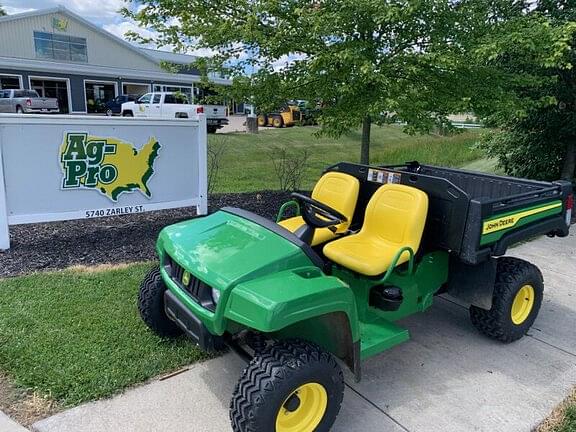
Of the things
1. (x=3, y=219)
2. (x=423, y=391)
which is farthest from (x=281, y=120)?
(x=423, y=391)

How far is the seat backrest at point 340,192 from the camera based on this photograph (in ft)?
12.5

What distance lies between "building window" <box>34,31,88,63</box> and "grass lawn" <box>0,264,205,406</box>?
103ft

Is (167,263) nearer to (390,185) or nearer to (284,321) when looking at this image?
(284,321)

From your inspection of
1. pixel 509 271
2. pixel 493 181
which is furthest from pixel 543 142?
pixel 509 271

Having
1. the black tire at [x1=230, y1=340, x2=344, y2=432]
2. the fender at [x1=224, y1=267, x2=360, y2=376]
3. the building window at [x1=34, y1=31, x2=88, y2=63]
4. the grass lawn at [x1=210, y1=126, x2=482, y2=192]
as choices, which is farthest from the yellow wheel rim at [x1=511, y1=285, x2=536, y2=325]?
the building window at [x1=34, y1=31, x2=88, y2=63]

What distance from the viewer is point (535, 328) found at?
12.5 ft

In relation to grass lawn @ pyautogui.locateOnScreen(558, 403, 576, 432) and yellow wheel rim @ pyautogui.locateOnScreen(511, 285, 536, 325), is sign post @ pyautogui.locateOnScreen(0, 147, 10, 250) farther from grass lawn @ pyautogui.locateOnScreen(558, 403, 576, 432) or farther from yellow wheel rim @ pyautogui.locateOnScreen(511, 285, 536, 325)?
grass lawn @ pyautogui.locateOnScreen(558, 403, 576, 432)

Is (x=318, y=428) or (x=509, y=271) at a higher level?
(x=509, y=271)

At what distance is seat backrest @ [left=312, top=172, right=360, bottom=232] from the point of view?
3797mm

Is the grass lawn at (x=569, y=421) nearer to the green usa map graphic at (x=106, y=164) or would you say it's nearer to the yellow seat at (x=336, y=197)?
the yellow seat at (x=336, y=197)

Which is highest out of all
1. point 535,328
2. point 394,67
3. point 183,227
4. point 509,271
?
point 394,67

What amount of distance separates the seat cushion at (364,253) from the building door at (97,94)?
1242 inches

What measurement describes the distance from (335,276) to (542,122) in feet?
23.2

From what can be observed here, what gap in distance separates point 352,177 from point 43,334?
2.52 metres
